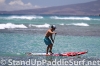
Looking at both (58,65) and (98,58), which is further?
(98,58)

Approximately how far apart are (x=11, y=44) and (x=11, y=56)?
4.43m

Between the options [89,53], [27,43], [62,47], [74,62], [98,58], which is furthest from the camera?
[27,43]

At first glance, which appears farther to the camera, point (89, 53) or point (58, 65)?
point (89, 53)

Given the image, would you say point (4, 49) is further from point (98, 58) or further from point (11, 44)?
point (98, 58)

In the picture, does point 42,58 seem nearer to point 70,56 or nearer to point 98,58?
point 70,56

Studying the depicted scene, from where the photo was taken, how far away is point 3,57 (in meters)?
14.1

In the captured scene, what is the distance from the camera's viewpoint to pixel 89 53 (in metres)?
15.7

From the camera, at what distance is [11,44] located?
18.8 metres

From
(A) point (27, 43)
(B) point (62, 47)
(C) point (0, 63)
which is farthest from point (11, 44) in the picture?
(C) point (0, 63)

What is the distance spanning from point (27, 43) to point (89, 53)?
4926mm

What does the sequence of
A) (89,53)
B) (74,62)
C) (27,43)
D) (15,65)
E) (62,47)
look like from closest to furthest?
(15,65) → (74,62) → (89,53) → (62,47) → (27,43)

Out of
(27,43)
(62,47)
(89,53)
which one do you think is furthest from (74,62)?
(27,43)

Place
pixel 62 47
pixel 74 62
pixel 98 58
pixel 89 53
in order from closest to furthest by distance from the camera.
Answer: pixel 74 62 → pixel 98 58 → pixel 89 53 → pixel 62 47

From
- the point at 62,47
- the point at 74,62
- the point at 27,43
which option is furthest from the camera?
the point at 27,43
